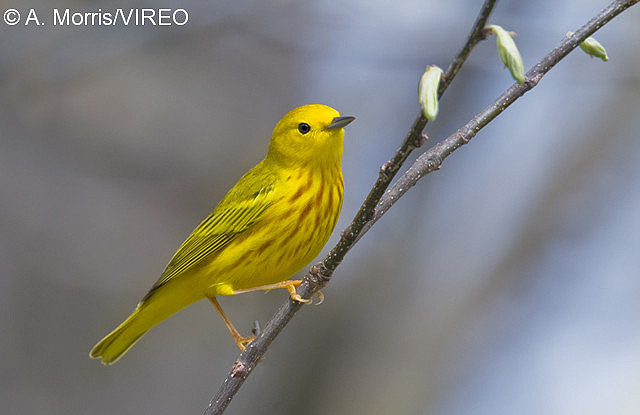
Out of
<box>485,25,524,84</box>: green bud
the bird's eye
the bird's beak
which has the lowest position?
<box>485,25,524,84</box>: green bud

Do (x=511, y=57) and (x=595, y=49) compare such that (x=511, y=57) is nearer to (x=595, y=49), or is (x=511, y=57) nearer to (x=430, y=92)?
(x=430, y=92)

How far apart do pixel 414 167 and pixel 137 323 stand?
267 centimetres

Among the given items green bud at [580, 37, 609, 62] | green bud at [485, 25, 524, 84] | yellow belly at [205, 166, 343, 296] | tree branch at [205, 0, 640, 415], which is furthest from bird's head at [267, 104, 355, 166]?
green bud at [485, 25, 524, 84]

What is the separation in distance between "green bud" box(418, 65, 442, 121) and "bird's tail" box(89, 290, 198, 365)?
2.95m

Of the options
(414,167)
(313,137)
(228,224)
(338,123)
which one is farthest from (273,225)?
(414,167)

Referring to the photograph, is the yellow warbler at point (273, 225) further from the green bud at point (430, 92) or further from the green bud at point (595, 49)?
the green bud at point (430, 92)

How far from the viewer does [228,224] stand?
4.32 m

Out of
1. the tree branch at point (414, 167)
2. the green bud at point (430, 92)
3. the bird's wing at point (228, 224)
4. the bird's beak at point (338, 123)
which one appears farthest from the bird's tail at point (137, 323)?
the green bud at point (430, 92)

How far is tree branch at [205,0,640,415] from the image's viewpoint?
72.6 inches

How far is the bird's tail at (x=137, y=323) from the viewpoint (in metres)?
4.45

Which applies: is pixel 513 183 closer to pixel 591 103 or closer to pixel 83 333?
pixel 591 103

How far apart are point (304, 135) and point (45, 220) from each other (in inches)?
157

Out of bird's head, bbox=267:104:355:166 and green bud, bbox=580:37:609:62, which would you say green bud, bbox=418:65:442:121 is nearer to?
green bud, bbox=580:37:609:62

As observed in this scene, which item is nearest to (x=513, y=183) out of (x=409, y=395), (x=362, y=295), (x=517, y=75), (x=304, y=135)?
(x=362, y=295)
